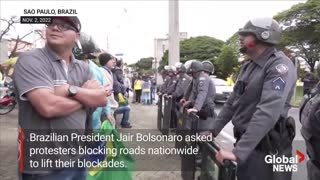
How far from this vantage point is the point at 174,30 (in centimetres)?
1958

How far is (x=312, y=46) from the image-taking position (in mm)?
31344

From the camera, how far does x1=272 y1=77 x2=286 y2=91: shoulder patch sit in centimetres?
295

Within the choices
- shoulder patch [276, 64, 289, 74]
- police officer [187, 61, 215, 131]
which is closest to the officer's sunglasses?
shoulder patch [276, 64, 289, 74]

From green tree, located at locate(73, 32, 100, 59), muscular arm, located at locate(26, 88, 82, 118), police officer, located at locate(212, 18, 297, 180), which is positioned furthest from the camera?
green tree, located at locate(73, 32, 100, 59)

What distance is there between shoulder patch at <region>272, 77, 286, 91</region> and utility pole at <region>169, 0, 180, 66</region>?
1655 centimetres

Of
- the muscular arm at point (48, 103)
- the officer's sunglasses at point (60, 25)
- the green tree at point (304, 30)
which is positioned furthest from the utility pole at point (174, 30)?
the muscular arm at point (48, 103)

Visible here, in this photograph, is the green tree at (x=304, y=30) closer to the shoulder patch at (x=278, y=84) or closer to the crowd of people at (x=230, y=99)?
the crowd of people at (x=230, y=99)

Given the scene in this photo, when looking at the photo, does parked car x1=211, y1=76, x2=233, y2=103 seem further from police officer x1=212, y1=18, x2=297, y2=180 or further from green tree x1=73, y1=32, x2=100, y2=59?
police officer x1=212, y1=18, x2=297, y2=180

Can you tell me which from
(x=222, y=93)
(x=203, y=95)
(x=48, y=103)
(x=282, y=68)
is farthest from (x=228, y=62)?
(x=48, y=103)

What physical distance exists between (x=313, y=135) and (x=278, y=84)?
94 centimetres

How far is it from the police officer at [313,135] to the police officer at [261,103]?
0.47 m

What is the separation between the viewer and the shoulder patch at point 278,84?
295 centimetres

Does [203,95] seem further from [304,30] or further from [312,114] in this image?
[304,30]

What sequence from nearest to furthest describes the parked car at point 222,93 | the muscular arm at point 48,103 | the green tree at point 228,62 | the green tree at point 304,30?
the muscular arm at point 48,103 → the parked car at point 222,93 → the green tree at point 304,30 → the green tree at point 228,62
